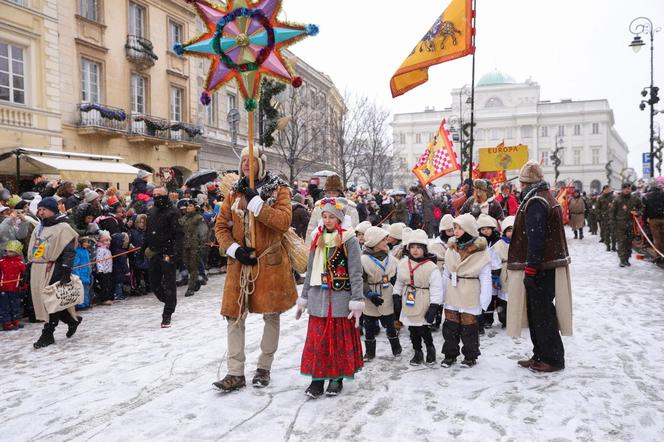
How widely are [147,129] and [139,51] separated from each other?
11.1 feet

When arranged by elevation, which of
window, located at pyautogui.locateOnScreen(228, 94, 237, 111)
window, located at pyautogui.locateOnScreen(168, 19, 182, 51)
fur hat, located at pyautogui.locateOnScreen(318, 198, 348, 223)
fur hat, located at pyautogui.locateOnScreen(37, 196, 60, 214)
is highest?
window, located at pyautogui.locateOnScreen(168, 19, 182, 51)

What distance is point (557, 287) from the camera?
495cm

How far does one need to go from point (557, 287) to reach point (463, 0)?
599 cm

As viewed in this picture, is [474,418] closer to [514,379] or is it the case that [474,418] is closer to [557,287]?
[514,379]

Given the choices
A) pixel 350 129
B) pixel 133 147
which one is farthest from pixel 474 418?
pixel 350 129

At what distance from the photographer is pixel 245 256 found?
436 cm

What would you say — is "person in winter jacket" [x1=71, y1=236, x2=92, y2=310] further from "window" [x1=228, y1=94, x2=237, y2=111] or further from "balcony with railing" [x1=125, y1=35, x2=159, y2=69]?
"window" [x1=228, y1=94, x2=237, y2=111]

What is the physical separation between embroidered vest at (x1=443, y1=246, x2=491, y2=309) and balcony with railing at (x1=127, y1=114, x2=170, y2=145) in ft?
63.8

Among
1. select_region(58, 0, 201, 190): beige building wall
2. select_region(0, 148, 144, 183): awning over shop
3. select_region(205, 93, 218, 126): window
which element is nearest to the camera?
select_region(0, 148, 144, 183): awning over shop

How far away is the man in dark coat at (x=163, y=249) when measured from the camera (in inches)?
281

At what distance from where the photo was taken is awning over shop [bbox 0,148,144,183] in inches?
558

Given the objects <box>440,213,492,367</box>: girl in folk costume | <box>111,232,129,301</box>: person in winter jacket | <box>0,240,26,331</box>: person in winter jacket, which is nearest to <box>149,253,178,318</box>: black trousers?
<box>0,240,26,331</box>: person in winter jacket

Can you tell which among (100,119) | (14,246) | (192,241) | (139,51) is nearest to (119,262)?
(192,241)

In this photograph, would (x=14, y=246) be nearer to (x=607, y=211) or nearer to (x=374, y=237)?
(x=374, y=237)
